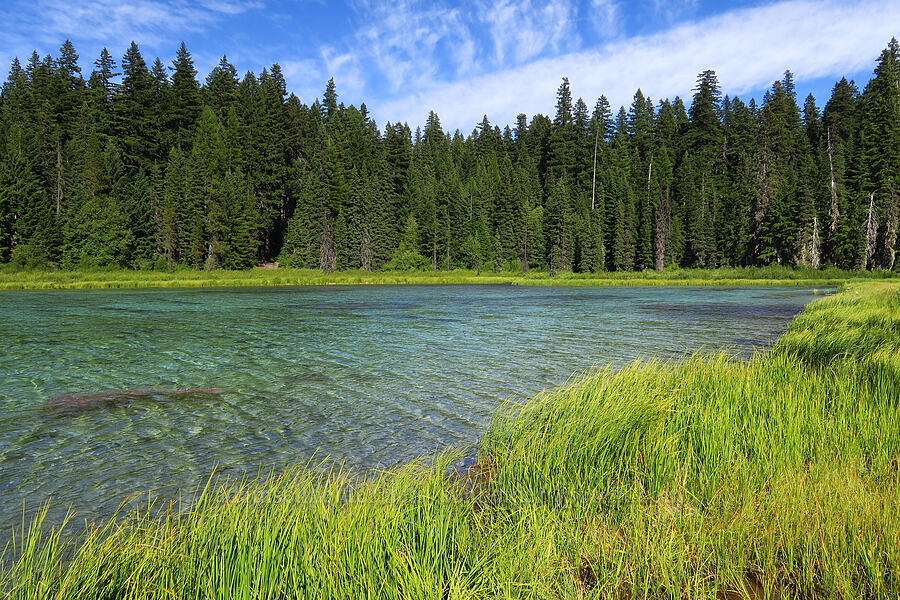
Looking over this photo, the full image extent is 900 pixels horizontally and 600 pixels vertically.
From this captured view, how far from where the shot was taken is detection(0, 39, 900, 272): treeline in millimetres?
62000

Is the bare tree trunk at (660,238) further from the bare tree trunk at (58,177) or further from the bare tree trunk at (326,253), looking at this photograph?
the bare tree trunk at (58,177)

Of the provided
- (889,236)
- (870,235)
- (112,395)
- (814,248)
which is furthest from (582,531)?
(870,235)

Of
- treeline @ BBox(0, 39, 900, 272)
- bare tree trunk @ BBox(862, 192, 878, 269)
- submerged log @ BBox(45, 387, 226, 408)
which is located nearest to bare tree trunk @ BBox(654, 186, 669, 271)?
treeline @ BBox(0, 39, 900, 272)

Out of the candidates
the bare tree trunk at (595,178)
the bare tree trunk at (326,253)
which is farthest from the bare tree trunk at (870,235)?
the bare tree trunk at (326,253)

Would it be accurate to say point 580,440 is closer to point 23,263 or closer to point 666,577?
point 666,577

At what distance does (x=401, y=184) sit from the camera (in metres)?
100

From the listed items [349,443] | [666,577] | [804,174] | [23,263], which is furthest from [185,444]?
[804,174]

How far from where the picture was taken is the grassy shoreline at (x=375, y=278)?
52000mm

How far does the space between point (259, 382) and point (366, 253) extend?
6712cm

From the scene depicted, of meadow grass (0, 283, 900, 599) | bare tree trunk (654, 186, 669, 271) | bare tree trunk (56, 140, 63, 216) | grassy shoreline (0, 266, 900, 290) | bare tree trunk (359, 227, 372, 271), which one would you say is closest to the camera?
meadow grass (0, 283, 900, 599)

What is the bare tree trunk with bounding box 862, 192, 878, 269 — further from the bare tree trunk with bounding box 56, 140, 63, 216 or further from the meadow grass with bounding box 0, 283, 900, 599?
the bare tree trunk with bounding box 56, 140, 63, 216

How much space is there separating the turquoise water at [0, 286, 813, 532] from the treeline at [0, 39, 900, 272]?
44031 millimetres

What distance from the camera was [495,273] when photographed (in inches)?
3159

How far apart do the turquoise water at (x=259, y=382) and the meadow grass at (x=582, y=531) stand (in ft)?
5.58
